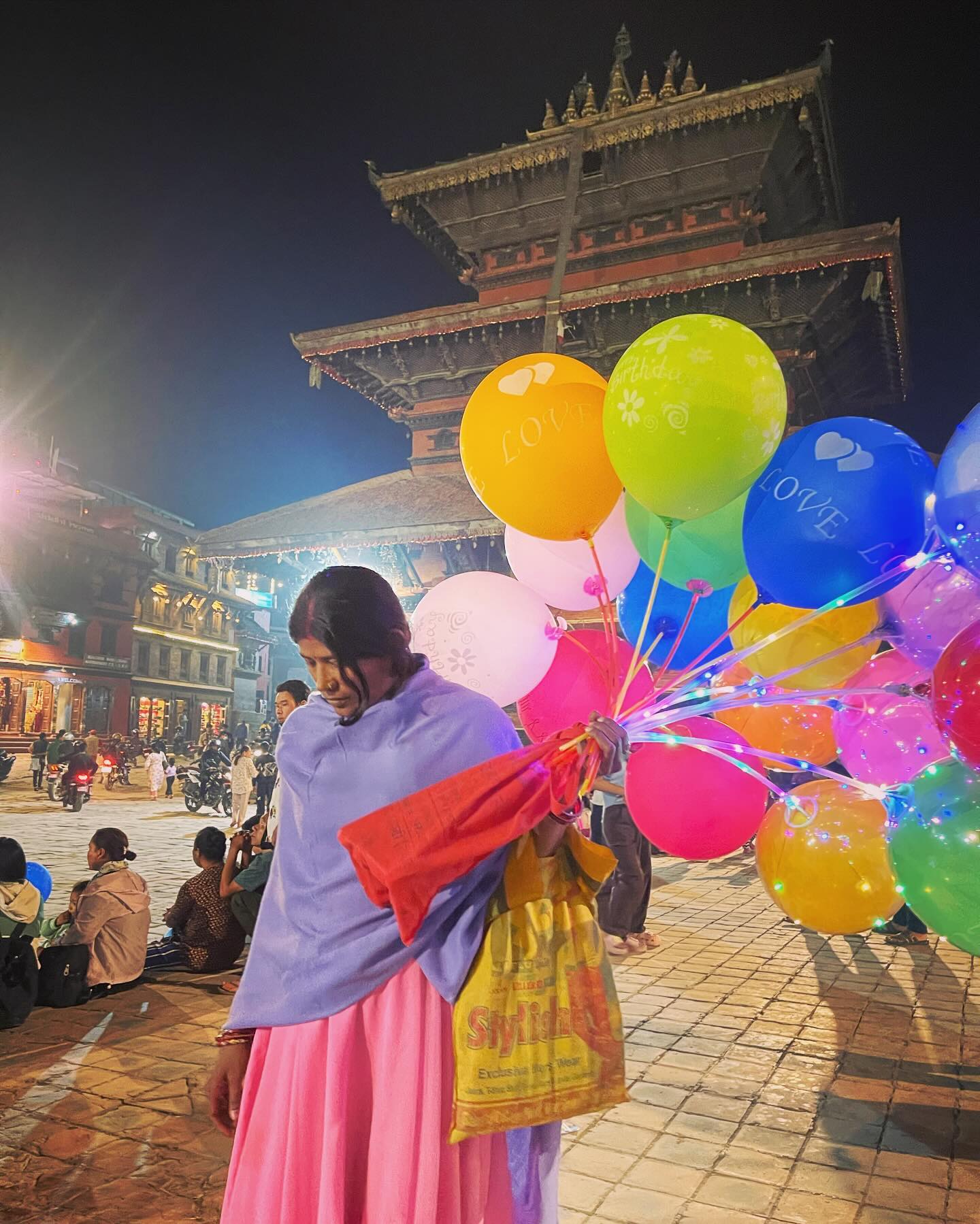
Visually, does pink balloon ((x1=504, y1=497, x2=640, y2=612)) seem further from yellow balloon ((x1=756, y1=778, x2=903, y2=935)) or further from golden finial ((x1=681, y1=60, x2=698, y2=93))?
golden finial ((x1=681, y1=60, x2=698, y2=93))

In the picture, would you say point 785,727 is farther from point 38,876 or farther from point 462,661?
point 38,876

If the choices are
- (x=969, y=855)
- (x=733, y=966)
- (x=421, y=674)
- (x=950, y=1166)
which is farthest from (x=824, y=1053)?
(x=421, y=674)

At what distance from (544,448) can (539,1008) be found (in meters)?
1.51

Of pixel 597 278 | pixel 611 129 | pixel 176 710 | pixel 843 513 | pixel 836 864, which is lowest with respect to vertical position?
pixel 836 864

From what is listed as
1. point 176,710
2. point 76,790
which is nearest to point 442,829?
point 76,790

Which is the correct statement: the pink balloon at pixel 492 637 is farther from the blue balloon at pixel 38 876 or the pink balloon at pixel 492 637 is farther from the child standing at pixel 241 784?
the child standing at pixel 241 784

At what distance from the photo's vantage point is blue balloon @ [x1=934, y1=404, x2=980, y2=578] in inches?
73.1

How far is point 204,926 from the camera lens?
509cm

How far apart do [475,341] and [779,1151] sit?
10470 millimetres

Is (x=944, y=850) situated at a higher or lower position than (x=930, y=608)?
lower

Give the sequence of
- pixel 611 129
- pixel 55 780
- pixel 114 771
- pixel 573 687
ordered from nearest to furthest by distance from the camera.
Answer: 1. pixel 573 687
2. pixel 611 129
3. pixel 55 780
4. pixel 114 771

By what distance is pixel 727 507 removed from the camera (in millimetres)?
2447

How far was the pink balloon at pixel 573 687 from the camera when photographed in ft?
9.25

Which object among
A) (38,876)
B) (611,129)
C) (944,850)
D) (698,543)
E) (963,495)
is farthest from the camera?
(611,129)
